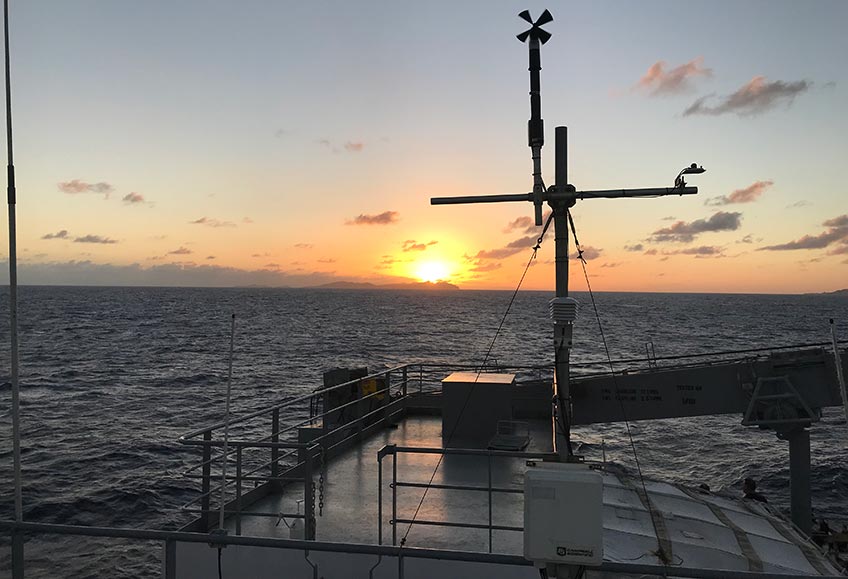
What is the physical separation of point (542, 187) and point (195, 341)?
96419 mm

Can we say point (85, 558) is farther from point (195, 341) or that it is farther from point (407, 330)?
point (407, 330)

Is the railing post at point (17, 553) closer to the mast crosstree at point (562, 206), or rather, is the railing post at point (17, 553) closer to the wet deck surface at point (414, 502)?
the wet deck surface at point (414, 502)

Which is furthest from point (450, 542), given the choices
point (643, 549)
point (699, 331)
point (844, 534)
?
point (699, 331)

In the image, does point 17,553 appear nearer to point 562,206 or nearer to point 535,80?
point 562,206

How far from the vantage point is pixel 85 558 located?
19000mm

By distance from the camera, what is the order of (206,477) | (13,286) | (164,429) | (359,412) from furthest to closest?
(164,429)
(359,412)
(206,477)
(13,286)

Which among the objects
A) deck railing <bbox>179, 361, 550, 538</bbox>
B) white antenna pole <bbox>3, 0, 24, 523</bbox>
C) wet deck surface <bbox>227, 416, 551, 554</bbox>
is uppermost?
white antenna pole <bbox>3, 0, 24, 523</bbox>

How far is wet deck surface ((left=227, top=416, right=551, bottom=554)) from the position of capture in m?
9.30

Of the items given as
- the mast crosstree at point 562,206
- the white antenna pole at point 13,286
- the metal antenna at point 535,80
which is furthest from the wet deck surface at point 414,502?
the metal antenna at point 535,80

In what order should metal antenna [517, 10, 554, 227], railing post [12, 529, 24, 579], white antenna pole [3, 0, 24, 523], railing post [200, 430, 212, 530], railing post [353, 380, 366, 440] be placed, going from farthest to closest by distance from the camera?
railing post [353, 380, 366, 440] < railing post [200, 430, 212, 530] < metal antenna [517, 10, 554, 227] < white antenna pole [3, 0, 24, 523] < railing post [12, 529, 24, 579]

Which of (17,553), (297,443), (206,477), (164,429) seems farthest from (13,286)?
(164,429)

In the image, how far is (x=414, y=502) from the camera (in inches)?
426

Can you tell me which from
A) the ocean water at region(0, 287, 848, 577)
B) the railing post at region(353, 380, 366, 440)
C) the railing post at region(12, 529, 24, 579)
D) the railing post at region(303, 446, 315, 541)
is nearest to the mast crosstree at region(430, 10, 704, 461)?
the railing post at region(303, 446, 315, 541)

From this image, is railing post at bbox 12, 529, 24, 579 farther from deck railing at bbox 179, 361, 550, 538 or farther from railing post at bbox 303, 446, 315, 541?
railing post at bbox 303, 446, 315, 541
